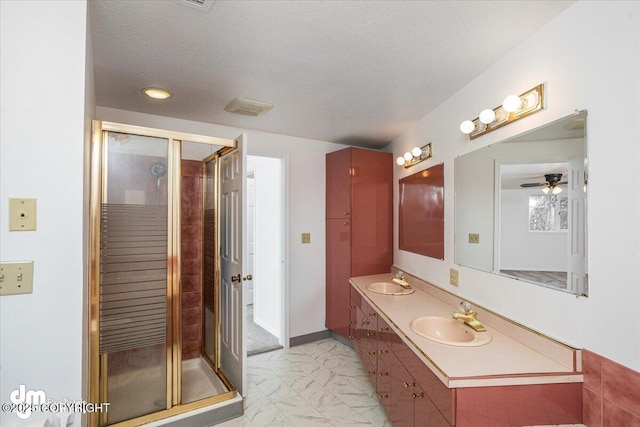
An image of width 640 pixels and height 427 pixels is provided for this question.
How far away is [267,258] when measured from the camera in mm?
Answer: 3859

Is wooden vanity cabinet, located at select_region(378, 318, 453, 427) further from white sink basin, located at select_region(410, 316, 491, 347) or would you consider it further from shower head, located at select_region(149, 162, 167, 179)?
shower head, located at select_region(149, 162, 167, 179)

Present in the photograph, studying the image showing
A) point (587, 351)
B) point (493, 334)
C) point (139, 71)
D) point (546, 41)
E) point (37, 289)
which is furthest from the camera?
point (139, 71)

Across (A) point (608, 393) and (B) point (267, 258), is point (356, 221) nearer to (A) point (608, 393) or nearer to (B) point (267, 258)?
(B) point (267, 258)

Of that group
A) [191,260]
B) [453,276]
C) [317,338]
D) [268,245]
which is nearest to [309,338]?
[317,338]

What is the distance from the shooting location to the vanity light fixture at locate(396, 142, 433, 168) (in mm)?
2527

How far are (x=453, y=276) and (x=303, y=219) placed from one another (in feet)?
5.72

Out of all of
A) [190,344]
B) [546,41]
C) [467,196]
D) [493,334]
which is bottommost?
[190,344]

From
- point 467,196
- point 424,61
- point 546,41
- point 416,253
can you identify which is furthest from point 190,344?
point 546,41

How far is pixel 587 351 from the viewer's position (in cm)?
119

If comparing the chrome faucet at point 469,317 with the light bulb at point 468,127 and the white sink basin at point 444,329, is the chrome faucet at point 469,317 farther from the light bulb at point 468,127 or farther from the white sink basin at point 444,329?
the light bulb at point 468,127

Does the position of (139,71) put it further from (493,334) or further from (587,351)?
(587,351)

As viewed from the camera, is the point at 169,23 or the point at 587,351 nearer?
the point at 587,351

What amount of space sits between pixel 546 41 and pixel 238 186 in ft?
6.49

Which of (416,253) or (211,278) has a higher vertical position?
(416,253)
